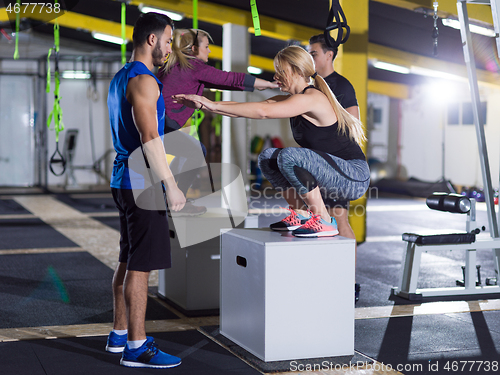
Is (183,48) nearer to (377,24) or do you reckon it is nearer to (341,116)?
(341,116)

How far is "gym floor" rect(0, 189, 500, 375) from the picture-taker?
87.7 inches

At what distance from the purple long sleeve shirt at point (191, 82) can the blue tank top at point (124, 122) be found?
54 cm

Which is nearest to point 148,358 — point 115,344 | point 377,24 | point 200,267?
point 115,344

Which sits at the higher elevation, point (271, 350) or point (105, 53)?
point (105, 53)

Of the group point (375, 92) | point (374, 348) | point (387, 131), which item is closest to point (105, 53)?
point (375, 92)

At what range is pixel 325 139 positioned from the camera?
104 inches

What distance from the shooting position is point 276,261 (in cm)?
217

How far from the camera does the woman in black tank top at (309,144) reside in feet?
7.91

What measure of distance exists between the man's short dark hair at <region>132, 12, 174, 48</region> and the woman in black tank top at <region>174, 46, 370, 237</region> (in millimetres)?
306

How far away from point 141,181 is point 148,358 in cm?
70

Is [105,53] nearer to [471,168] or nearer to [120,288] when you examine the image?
[471,168]

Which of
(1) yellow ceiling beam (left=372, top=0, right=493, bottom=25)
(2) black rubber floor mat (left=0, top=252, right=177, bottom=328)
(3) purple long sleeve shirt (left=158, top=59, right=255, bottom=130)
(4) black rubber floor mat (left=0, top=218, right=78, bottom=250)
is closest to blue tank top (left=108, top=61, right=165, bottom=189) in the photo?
(3) purple long sleeve shirt (left=158, top=59, right=255, bottom=130)

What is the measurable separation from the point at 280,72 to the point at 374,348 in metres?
1.31

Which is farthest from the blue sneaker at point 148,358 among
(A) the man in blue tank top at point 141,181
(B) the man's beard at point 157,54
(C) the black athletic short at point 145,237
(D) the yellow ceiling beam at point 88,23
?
(D) the yellow ceiling beam at point 88,23
